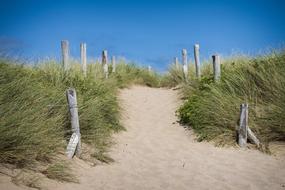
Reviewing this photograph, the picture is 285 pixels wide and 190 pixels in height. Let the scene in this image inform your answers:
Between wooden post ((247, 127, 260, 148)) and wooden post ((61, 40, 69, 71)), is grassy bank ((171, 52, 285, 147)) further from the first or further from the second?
wooden post ((61, 40, 69, 71))

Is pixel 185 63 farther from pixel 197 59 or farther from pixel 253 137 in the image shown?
pixel 253 137

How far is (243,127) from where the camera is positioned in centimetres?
834

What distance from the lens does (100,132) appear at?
8234 mm

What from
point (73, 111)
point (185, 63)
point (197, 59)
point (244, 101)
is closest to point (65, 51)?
point (73, 111)

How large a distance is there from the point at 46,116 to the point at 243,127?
13.4ft

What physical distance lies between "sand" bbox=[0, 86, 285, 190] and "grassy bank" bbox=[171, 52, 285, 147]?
1.42ft

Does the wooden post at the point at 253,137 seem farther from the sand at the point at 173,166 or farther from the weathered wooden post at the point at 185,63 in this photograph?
the weathered wooden post at the point at 185,63

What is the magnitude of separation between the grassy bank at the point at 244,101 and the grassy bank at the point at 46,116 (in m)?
2.17

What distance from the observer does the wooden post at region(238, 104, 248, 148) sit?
27.3ft

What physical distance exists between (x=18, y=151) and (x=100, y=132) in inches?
106

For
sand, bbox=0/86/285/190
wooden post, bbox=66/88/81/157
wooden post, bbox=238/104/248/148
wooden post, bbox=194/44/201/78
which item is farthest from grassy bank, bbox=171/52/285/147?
wooden post, bbox=194/44/201/78

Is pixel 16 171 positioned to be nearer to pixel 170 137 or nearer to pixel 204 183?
pixel 204 183

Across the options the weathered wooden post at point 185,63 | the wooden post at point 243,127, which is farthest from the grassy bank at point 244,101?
the weathered wooden post at point 185,63

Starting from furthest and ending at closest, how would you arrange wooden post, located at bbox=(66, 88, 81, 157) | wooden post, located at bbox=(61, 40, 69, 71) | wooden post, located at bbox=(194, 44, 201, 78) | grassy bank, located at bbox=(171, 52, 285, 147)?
wooden post, located at bbox=(194, 44, 201, 78), wooden post, located at bbox=(61, 40, 69, 71), grassy bank, located at bbox=(171, 52, 285, 147), wooden post, located at bbox=(66, 88, 81, 157)
